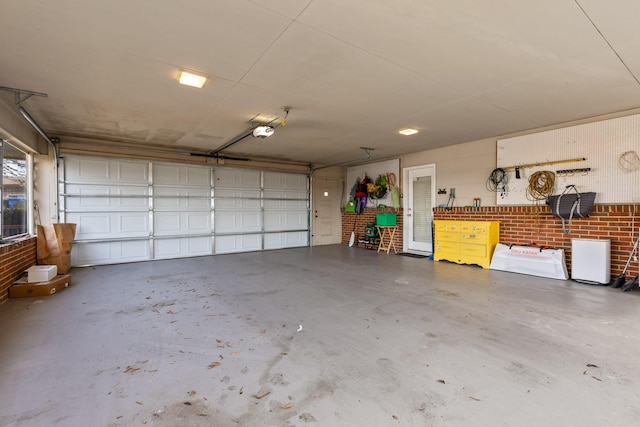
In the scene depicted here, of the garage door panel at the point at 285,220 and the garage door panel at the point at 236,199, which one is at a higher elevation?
the garage door panel at the point at 236,199

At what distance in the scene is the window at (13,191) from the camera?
13.8ft

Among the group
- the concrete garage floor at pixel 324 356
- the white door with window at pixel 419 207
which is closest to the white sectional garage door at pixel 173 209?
the concrete garage floor at pixel 324 356

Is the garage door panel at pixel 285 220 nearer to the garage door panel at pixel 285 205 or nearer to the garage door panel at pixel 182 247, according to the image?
the garage door panel at pixel 285 205

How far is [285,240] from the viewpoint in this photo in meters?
8.70

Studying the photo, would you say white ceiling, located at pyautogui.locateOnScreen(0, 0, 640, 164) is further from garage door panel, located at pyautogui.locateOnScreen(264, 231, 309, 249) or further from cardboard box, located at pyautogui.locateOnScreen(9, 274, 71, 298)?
garage door panel, located at pyautogui.locateOnScreen(264, 231, 309, 249)

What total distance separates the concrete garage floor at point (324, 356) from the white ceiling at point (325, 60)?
2.55 m

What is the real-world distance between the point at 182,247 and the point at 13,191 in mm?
3120

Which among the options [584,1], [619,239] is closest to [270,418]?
[584,1]

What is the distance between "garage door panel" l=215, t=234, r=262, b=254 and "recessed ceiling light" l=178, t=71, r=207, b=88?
4.82m

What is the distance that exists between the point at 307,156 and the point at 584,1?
6.17m

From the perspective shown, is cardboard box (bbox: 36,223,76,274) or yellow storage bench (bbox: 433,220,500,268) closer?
cardboard box (bbox: 36,223,76,274)

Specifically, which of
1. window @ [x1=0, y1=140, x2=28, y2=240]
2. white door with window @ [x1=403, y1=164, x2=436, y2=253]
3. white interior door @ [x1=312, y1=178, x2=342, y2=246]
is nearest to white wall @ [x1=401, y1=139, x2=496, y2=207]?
white door with window @ [x1=403, y1=164, x2=436, y2=253]

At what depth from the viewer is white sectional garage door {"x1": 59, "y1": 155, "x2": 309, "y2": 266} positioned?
19.7ft

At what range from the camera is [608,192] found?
444cm
